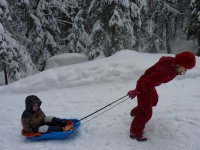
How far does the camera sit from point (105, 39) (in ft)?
38.5

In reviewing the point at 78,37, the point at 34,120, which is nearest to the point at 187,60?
the point at 34,120

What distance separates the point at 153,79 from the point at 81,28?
14.2m

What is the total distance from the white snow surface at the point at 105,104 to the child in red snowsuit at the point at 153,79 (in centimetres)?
28

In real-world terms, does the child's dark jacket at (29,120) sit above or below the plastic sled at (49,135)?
above

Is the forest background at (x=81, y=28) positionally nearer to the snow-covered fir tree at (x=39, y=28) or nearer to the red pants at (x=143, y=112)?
the snow-covered fir tree at (x=39, y=28)

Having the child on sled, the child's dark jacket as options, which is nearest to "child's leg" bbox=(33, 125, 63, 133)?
the child on sled

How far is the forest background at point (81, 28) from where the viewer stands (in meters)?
10.0

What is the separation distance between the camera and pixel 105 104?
16.2 feet

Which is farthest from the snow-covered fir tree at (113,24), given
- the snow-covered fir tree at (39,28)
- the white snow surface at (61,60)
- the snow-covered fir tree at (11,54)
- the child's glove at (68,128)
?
the child's glove at (68,128)

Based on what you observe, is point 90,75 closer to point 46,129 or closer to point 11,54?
point 46,129

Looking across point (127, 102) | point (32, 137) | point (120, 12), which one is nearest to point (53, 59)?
point (120, 12)

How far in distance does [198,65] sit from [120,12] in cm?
580

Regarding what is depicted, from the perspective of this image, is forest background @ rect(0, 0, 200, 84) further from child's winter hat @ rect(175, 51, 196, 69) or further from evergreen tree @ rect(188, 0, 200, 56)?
child's winter hat @ rect(175, 51, 196, 69)

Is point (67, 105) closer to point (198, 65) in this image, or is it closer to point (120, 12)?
point (198, 65)
